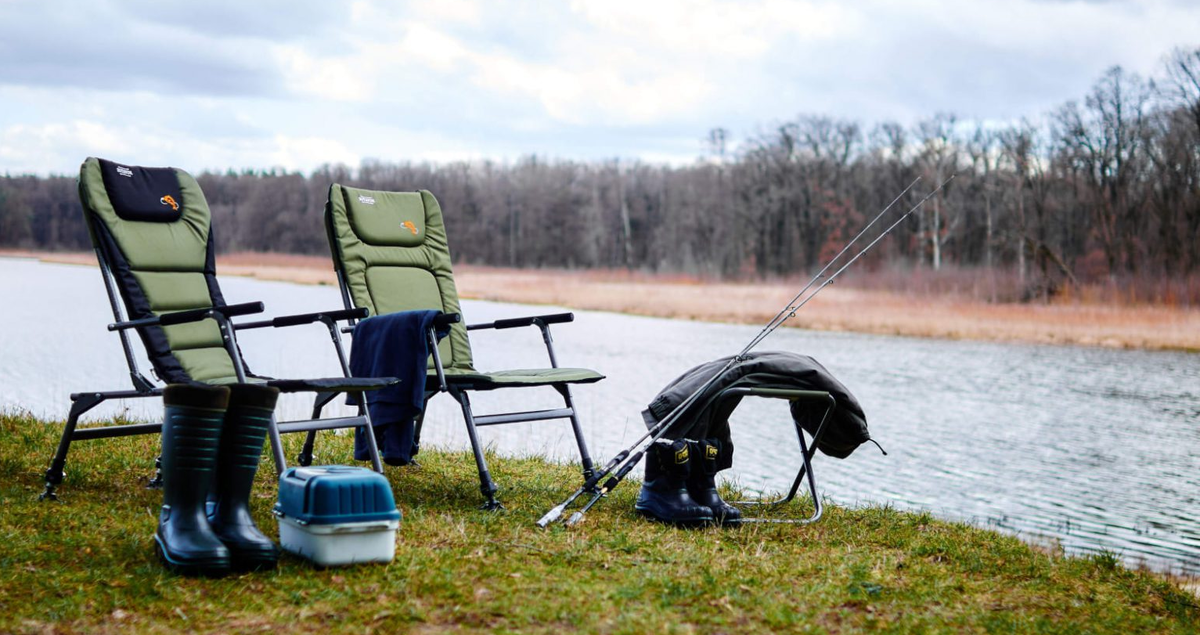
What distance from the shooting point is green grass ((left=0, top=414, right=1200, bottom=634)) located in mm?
2561

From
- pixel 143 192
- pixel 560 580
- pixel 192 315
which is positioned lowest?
pixel 560 580

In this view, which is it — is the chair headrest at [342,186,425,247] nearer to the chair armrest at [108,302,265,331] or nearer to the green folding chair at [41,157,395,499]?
the green folding chair at [41,157,395,499]

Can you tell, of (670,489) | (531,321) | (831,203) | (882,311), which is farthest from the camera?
(831,203)

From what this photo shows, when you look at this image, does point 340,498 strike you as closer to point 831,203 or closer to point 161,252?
point 161,252

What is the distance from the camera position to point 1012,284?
2567cm

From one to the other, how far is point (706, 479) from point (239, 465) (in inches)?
68.8

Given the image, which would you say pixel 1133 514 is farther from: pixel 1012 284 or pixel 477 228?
pixel 477 228

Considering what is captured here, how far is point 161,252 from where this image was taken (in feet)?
14.2

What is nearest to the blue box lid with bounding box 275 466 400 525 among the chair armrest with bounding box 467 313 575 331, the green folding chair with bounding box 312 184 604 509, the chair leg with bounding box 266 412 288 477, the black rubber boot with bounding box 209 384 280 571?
the black rubber boot with bounding box 209 384 280 571

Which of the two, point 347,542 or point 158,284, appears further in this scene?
point 158,284

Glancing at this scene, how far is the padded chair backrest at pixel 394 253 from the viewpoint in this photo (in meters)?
4.75

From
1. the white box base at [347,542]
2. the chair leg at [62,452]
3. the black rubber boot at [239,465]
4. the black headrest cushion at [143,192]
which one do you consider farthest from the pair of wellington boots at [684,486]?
the black headrest cushion at [143,192]

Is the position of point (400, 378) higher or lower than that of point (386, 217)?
lower

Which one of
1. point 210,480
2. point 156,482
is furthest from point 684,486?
point 156,482
